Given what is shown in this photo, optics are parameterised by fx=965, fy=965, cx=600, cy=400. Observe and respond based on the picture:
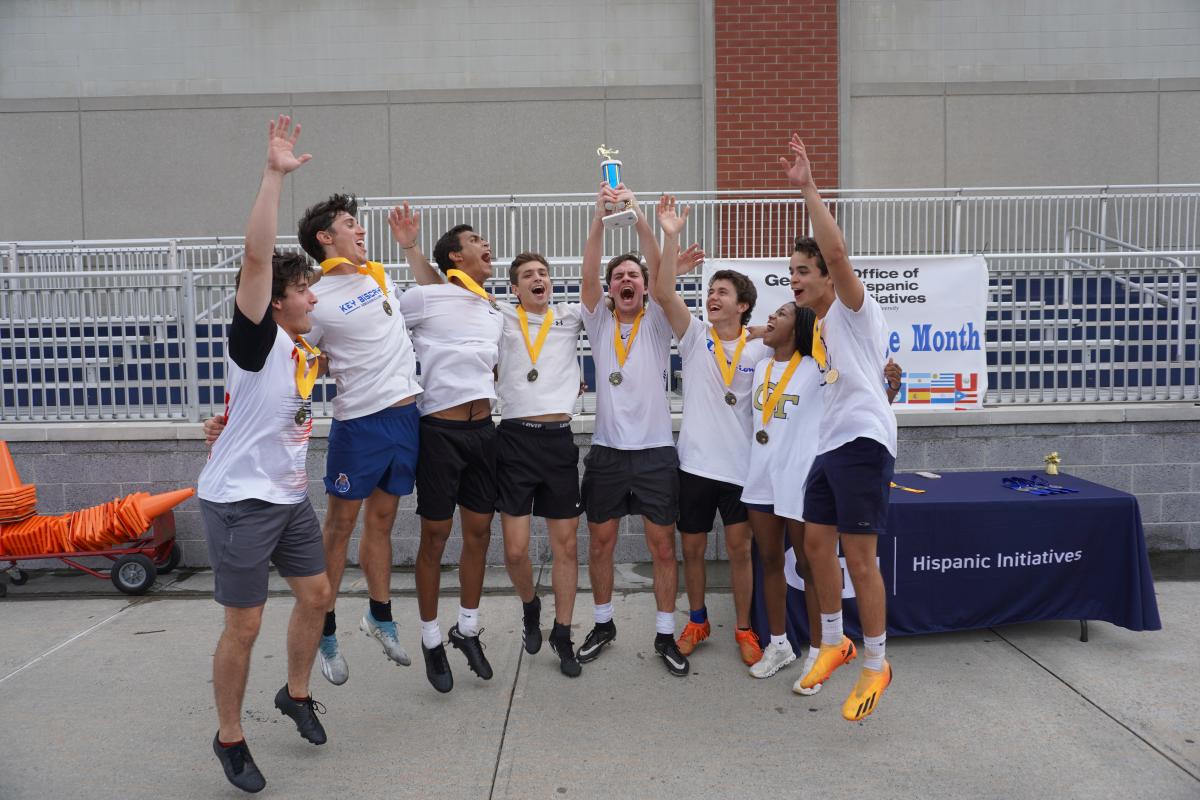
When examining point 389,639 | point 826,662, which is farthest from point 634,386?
point 389,639

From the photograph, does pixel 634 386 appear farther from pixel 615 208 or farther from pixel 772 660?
pixel 772 660

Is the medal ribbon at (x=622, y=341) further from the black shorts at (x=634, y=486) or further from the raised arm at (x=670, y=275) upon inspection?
the black shorts at (x=634, y=486)

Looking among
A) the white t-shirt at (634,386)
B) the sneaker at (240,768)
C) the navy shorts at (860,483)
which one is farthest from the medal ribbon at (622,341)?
the sneaker at (240,768)

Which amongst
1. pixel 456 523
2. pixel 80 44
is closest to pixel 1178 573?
pixel 456 523

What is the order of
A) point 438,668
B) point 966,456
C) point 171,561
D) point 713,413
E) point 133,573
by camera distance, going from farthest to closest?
1. point 966,456
2. point 171,561
3. point 133,573
4. point 713,413
5. point 438,668

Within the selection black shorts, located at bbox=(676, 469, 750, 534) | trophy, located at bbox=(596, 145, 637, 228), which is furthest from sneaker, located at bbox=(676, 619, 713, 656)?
trophy, located at bbox=(596, 145, 637, 228)

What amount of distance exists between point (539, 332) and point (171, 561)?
12.8 ft

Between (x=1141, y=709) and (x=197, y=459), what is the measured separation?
255 inches

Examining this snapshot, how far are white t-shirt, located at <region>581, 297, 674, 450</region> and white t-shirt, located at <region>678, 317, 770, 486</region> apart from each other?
0.14m

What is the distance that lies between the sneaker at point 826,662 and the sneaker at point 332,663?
2.28 meters

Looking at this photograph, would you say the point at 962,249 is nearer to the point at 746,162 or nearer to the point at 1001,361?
the point at 746,162

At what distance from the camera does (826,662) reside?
4621mm

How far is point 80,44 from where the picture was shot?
15.0 meters

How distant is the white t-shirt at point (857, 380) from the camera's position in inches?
172
